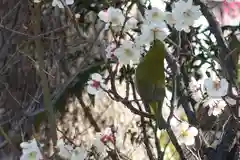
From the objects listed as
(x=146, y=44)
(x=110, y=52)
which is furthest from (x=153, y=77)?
(x=110, y=52)

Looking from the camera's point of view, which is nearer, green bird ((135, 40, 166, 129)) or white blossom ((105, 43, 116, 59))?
green bird ((135, 40, 166, 129))

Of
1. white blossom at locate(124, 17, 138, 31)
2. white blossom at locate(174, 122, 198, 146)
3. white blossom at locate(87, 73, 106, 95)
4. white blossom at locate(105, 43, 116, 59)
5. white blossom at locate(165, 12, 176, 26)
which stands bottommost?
white blossom at locate(174, 122, 198, 146)

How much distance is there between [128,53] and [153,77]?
18 centimetres

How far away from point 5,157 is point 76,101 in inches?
20.2

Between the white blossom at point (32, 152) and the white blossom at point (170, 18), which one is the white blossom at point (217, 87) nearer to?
the white blossom at point (170, 18)

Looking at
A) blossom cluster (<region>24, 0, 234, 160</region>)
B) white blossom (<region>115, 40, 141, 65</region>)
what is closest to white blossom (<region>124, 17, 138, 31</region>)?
blossom cluster (<region>24, 0, 234, 160</region>)

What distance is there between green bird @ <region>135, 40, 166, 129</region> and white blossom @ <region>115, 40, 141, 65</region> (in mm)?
120

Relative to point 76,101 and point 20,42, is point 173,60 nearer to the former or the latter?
point 20,42

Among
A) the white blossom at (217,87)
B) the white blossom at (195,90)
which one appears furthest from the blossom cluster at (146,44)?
the white blossom at (195,90)

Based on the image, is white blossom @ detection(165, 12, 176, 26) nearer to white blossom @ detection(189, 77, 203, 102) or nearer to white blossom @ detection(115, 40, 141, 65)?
white blossom @ detection(115, 40, 141, 65)

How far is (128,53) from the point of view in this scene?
4.70 ft

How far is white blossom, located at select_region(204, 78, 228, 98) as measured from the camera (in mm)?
1354

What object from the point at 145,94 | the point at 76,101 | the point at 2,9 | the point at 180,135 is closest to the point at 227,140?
the point at 180,135

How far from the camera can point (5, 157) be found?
269 cm
